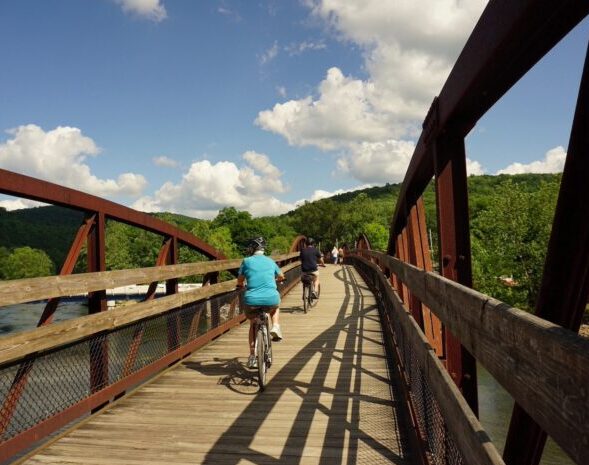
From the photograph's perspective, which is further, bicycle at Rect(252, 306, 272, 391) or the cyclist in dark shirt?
the cyclist in dark shirt

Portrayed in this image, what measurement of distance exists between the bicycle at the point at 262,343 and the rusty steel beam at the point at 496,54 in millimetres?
2956

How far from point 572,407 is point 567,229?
0.83m

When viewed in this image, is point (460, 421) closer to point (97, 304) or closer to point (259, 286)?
point (97, 304)

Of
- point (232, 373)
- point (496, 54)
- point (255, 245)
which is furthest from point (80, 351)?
point (496, 54)

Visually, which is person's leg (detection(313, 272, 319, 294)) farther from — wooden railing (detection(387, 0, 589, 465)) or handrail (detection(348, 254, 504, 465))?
handrail (detection(348, 254, 504, 465))

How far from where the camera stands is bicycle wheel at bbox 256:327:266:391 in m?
5.25

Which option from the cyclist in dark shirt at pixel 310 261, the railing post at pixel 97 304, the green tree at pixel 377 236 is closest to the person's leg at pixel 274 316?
the railing post at pixel 97 304

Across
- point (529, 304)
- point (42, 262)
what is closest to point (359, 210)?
point (529, 304)

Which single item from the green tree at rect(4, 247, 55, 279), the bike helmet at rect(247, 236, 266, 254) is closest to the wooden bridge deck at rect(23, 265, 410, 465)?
the bike helmet at rect(247, 236, 266, 254)

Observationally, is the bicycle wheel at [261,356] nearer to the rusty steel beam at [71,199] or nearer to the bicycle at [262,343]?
the bicycle at [262,343]

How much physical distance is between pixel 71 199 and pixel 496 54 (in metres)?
3.56

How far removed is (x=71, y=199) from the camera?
4.34 m

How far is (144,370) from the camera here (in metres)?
5.43

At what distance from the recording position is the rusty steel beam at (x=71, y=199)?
3.63m
